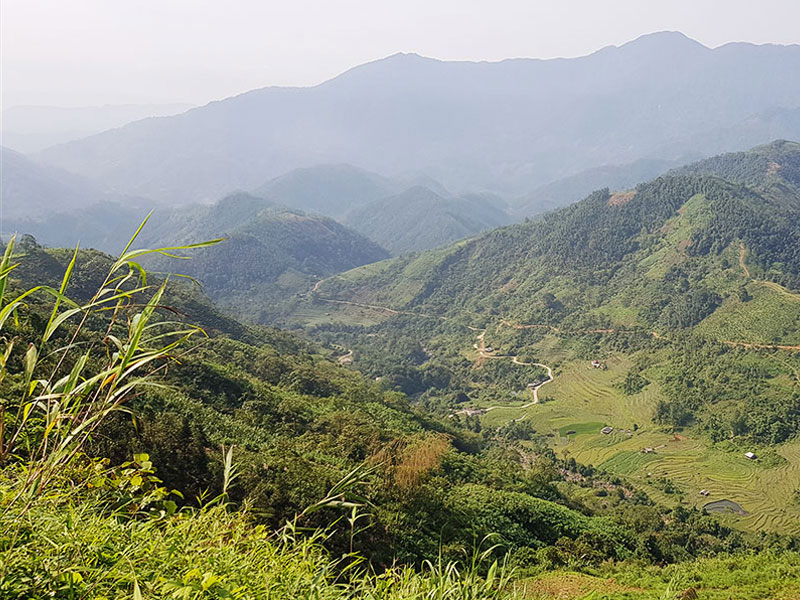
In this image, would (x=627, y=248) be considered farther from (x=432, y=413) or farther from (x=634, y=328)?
(x=432, y=413)

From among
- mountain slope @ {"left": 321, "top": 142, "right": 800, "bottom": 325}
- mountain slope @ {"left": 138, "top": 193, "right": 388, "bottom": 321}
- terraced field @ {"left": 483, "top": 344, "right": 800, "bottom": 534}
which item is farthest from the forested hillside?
mountain slope @ {"left": 138, "top": 193, "right": 388, "bottom": 321}

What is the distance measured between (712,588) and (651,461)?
109ft

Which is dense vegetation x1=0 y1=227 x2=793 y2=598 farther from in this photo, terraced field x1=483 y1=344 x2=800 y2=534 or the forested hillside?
the forested hillside

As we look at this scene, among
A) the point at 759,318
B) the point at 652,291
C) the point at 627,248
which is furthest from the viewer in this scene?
the point at 627,248

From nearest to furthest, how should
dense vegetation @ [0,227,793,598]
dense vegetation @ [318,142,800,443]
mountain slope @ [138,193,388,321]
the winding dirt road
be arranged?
dense vegetation @ [0,227,793,598] < dense vegetation @ [318,142,800,443] < the winding dirt road < mountain slope @ [138,193,388,321]

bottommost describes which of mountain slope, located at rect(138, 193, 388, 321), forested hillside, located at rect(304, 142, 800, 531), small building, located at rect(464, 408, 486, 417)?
small building, located at rect(464, 408, 486, 417)

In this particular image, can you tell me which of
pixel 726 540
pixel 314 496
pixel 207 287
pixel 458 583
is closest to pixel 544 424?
pixel 726 540

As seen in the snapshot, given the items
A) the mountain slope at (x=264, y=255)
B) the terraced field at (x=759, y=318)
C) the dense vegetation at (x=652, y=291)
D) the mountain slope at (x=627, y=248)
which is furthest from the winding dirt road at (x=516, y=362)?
the mountain slope at (x=264, y=255)

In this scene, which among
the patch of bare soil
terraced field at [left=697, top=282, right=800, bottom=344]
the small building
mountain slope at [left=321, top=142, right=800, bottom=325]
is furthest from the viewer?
the patch of bare soil

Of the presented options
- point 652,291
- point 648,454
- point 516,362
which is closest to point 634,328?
point 652,291

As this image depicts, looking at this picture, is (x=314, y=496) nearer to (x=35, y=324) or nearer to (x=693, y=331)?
(x=35, y=324)

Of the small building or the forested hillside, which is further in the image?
the small building

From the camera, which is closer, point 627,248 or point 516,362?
point 516,362

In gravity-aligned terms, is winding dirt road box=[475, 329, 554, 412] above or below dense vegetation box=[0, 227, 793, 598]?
below
